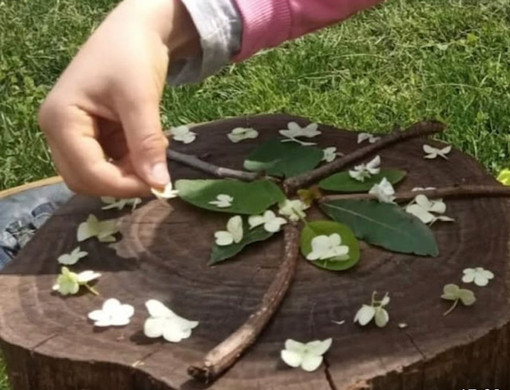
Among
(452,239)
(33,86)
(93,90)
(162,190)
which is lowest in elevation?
(33,86)

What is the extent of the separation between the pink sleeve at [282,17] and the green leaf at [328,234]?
23 centimetres

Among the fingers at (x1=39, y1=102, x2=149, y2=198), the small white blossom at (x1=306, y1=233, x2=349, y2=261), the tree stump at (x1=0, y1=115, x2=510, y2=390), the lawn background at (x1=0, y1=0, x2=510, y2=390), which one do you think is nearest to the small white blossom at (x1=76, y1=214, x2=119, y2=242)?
the tree stump at (x1=0, y1=115, x2=510, y2=390)

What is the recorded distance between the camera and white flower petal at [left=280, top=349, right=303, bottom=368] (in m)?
0.88

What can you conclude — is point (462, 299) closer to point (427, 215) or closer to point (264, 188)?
point (427, 215)

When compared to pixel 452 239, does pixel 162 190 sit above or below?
above

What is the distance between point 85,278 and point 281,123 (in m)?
0.38

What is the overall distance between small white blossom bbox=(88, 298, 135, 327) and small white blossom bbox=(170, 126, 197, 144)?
0.33 metres

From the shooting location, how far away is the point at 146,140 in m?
0.94

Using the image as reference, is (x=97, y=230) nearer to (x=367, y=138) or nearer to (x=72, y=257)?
(x=72, y=257)

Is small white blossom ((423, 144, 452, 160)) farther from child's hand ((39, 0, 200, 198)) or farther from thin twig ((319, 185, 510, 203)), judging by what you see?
child's hand ((39, 0, 200, 198))

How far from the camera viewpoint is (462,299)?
95 centimetres

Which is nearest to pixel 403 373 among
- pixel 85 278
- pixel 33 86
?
pixel 85 278

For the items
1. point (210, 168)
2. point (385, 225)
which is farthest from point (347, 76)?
point (385, 225)

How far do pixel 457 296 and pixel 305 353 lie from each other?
0.52 feet
